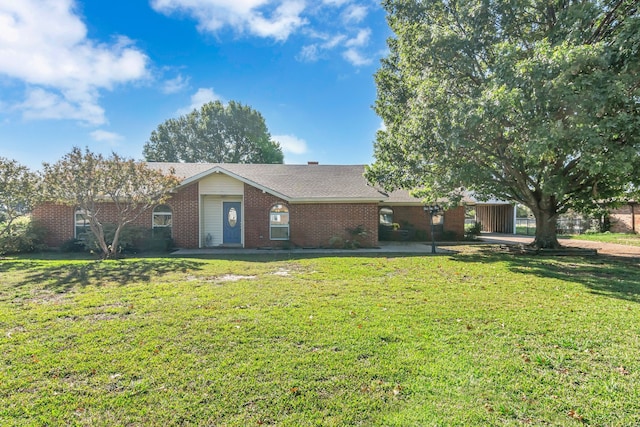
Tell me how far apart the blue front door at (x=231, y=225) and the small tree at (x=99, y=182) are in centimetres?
354

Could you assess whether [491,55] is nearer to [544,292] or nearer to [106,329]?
[544,292]

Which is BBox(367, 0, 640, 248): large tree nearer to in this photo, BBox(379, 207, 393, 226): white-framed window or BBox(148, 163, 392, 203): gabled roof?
BBox(148, 163, 392, 203): gabled roof

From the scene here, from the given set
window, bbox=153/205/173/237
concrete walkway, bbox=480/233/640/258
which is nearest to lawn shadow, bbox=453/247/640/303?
concrete walkway, bbox=480/233/640/258

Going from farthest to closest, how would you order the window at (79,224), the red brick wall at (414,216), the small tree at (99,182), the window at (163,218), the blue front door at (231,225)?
the red brick wall at (414,216) < the blue front door at (231,225) < the window at (163,218) < the window at (79,224) < the small tree at (99,182)

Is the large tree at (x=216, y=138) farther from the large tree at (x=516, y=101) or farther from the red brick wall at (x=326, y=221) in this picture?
the large tree at (x=516, y=101)

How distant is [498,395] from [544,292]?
487 centimetres

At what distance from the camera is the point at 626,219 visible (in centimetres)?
2362

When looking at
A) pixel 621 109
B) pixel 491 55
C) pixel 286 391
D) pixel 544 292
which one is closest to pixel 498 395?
pixel 286 391

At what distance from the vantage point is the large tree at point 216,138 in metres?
41.7

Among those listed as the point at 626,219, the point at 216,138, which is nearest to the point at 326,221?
the point at 626,219

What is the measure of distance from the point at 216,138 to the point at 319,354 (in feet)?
141

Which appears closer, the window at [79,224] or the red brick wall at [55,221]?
the red brick wall at [55,221]

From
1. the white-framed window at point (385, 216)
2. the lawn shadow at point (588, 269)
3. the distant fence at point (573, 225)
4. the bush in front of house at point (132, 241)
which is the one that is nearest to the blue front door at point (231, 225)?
the bush in front of house at point (132, 241)

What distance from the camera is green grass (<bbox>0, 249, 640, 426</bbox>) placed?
2695mm
